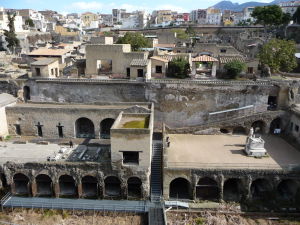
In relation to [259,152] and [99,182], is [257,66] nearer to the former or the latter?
[259,152]

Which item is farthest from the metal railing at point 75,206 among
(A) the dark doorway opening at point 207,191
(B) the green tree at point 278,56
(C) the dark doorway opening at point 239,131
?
(B) the green tree at point 278,56

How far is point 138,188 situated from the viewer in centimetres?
2609

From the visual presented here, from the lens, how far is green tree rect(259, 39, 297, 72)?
4366 cm

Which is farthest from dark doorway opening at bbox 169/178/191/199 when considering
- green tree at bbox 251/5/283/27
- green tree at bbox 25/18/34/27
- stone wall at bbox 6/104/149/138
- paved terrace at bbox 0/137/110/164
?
green tree at bbox 25/18/34/27

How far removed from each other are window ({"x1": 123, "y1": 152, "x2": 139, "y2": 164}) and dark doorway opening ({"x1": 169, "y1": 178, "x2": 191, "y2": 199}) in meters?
4.51

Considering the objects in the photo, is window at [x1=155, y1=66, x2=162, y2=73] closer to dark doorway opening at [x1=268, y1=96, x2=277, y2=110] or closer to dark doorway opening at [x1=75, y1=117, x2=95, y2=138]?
dark doorway opening at [x1=75, y1=117, x2=95, y2=138]

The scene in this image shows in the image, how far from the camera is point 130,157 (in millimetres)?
25188

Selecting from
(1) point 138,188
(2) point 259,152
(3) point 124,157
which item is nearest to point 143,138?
(3) point 124,157

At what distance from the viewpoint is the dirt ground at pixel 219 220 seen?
22.3 metres

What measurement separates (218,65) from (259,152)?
64.0 feet

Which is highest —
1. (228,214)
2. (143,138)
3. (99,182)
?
(143,138)

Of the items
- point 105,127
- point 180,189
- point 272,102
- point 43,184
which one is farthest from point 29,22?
point 180,189

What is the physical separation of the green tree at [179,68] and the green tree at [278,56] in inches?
495

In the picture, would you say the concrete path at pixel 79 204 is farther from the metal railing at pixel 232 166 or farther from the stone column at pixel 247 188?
the stone column at pixel 247 188
